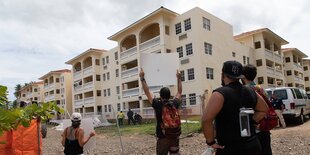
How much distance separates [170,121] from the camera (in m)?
4.64

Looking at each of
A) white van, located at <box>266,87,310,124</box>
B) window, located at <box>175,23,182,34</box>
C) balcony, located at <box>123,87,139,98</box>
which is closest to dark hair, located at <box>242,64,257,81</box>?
white van, located at <box>266,87,310,124</box>

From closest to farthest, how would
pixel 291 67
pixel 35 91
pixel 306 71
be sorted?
pixel 291 67, pixel 306 71, pixel 35 91

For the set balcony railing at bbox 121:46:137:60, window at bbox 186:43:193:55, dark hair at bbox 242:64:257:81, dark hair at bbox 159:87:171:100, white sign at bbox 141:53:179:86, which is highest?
balcony railing at bbox 121:46:137:60

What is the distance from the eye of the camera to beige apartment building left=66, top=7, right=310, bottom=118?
2888cm

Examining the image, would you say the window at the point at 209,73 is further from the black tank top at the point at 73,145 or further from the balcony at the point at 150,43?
the black tank top at the point at 73,145

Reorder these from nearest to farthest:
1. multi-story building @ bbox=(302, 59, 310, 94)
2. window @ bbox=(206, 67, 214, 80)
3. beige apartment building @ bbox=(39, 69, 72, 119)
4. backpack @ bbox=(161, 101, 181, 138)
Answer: backpack @ bbox=(161, 101, 181, 138), window @ bbox=(206, 67, 214, 80), beige apartment building @ bbox=(39, 69, 72, 119), multi-story building @ bbox=(302, 59, 310, 94)

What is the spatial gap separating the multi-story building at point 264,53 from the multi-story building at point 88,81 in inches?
798

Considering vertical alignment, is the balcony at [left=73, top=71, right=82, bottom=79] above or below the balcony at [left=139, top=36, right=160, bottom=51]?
below

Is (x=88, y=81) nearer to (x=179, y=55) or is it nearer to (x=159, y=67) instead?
(x=179, y=55)

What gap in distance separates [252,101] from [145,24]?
A: 3095 cm

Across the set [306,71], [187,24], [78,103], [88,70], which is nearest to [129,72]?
[187,24]

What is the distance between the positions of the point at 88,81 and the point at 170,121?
47.4 meters

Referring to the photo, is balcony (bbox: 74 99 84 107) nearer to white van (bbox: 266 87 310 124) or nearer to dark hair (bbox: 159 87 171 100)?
white van (bbox: 266 87 310 124)

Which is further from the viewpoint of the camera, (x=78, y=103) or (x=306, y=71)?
(x=306, y=71)
